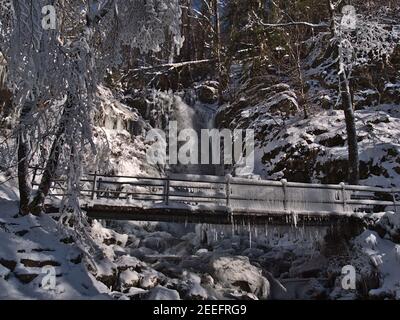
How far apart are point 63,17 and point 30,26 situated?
3278mm

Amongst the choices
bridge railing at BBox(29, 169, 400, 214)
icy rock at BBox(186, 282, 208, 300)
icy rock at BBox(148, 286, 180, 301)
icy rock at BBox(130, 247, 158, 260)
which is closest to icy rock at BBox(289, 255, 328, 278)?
bridge railing at BBox(29, 169, 400, 214)

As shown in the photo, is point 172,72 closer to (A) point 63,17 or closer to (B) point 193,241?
(B) point 193,241

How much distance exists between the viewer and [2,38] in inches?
249

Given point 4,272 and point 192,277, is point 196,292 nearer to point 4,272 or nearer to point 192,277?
point 192,277

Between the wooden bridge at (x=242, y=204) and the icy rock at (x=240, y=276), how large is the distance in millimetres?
1223

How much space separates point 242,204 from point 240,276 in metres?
2.12

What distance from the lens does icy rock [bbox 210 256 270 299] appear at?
37.1ft

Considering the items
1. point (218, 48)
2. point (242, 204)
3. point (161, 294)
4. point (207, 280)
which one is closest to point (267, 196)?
point (242, 204)

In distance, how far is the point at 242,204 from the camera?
40.3 feet

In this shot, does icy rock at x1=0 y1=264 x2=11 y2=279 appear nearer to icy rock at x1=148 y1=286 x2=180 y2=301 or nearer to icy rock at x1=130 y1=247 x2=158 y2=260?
icy rock at x1=148 y1=286 x2=180 y2=301

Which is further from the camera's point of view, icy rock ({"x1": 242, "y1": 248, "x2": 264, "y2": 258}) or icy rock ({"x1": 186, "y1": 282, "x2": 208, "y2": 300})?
icy rock ({"x1": 242, "y1": 248, "x2": 264, "y2": 258})

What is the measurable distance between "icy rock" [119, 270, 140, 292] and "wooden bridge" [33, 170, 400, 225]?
1.98m

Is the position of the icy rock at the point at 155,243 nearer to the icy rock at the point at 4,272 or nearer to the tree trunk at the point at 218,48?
the icy rock at the point at 4,272
